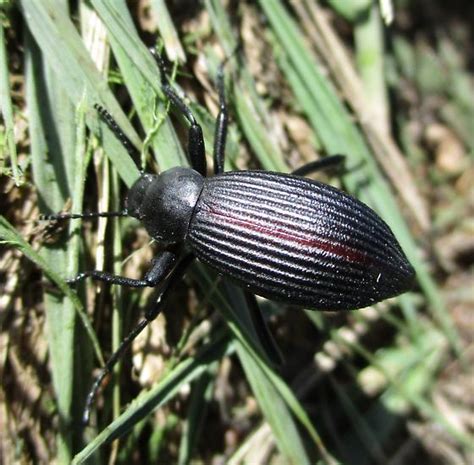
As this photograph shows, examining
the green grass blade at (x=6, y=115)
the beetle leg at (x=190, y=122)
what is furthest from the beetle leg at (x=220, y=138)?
the green grass blade at (x=6, y=115)

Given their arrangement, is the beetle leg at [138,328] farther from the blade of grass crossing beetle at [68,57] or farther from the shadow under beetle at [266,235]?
the blade of grass crossing beetle at [68,57]

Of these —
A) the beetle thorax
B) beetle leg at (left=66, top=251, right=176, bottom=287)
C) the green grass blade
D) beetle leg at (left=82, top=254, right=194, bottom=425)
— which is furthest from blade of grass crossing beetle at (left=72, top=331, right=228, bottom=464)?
the green grass blade

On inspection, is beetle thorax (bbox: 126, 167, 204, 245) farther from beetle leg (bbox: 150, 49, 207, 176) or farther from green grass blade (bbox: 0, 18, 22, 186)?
green grass blade (bbox: 0, 18, 22, 186)

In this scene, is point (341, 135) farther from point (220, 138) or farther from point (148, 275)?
point (148, 275)

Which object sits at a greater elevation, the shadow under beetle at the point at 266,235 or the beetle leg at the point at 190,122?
the beetle leg at the point at 190,122

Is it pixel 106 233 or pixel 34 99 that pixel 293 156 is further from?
pixel 34 99
